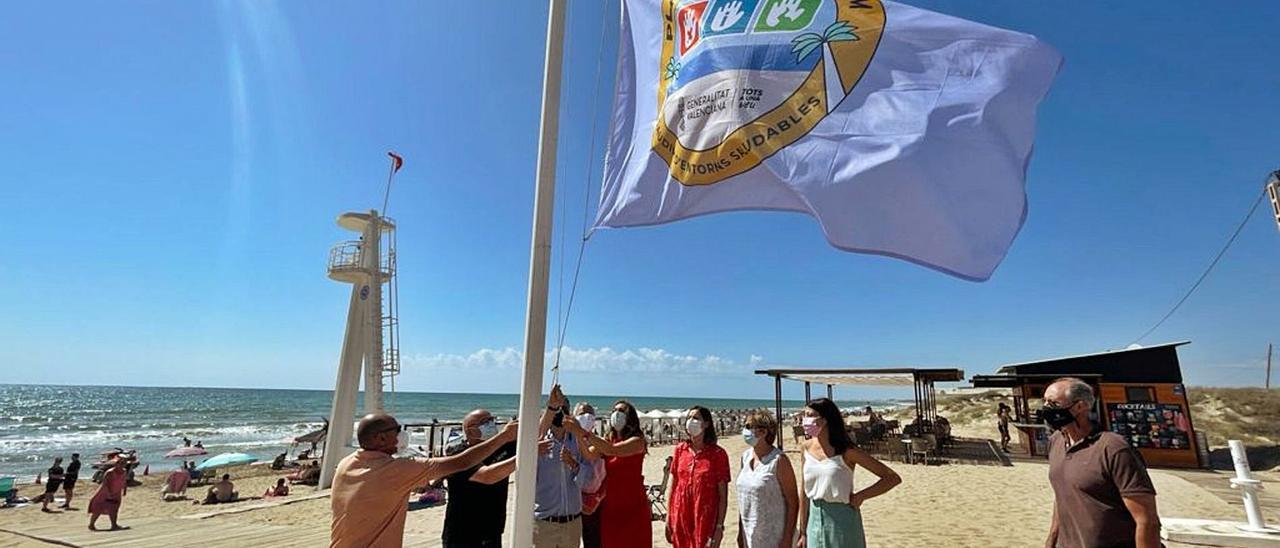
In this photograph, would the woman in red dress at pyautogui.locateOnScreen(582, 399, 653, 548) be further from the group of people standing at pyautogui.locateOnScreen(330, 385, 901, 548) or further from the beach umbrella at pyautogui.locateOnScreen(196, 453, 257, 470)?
the beach umbrella at pyautogui.locateOnScreen(196, 453, 257, 470)

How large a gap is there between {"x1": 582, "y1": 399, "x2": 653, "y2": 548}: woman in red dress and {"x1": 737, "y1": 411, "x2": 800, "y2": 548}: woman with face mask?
2.47 feet

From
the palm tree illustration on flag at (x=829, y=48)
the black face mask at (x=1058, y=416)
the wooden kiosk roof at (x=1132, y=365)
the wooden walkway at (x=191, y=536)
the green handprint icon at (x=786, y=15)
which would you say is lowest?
the wooden walkway at (x=191, y=536)

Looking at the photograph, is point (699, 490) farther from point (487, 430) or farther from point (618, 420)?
point (487, 430)

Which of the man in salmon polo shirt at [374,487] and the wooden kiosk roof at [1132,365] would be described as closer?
the man in salmon polo shirt at [374,487]

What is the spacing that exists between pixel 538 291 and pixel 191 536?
30.5ft

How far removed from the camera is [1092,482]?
263 centimetres

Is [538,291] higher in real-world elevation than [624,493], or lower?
higher

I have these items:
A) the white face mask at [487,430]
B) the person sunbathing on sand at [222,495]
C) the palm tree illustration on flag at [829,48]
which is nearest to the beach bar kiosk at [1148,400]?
the palm tree illustration on flag at [829,48]

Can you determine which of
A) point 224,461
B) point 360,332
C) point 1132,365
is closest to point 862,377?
point 1132,365

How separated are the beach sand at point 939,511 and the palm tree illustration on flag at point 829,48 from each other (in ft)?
20.2

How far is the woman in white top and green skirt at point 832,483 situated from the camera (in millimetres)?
3449

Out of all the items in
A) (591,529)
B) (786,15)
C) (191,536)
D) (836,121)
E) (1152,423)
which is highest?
(786,15)

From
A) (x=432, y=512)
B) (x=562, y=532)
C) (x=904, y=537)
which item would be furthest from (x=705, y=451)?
(x=432, y=512)

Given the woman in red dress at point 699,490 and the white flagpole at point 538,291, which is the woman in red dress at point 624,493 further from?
the white flagpole at point 538,291
